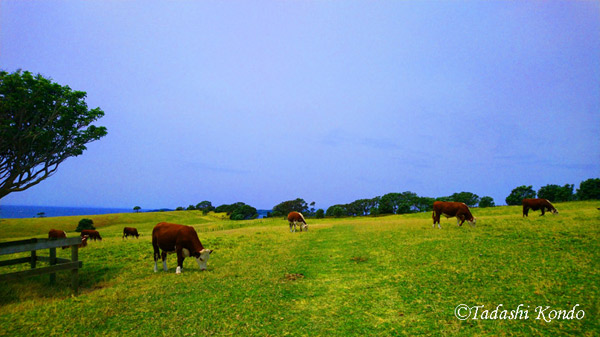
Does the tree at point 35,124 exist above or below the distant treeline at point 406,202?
above

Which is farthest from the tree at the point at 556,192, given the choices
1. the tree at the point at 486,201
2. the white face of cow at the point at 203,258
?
the white face of cow at the point at 203,258

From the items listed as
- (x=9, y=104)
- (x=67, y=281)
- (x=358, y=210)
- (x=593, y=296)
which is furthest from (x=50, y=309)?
(x=358, y=210)

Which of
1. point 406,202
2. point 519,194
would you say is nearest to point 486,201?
point 519,194

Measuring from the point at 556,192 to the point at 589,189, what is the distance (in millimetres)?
14038

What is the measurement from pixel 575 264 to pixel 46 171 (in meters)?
27.5

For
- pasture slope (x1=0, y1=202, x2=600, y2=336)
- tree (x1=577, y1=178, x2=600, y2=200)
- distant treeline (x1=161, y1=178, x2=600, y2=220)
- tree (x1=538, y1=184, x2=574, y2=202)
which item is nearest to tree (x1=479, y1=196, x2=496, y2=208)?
distant treeline (x1=161, y1=178, x2=600, y2=220)

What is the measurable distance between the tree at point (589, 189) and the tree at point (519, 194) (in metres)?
18.4

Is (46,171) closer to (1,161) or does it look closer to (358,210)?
(1,161)

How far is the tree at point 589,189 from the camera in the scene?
2729 inches

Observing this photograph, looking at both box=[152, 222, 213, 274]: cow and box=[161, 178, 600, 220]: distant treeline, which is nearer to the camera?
A: box=[152, 222, 213, 274]: cow

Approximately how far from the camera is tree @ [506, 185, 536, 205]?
92794 mm

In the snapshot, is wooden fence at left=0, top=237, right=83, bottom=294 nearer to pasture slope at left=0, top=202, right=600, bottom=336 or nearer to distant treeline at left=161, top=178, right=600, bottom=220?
pasture slope at left=0, top=202, right=600, bottom=336

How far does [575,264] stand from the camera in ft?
32.7

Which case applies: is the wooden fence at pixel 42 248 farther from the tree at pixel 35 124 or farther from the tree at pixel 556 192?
the tree at pixel 556 192
